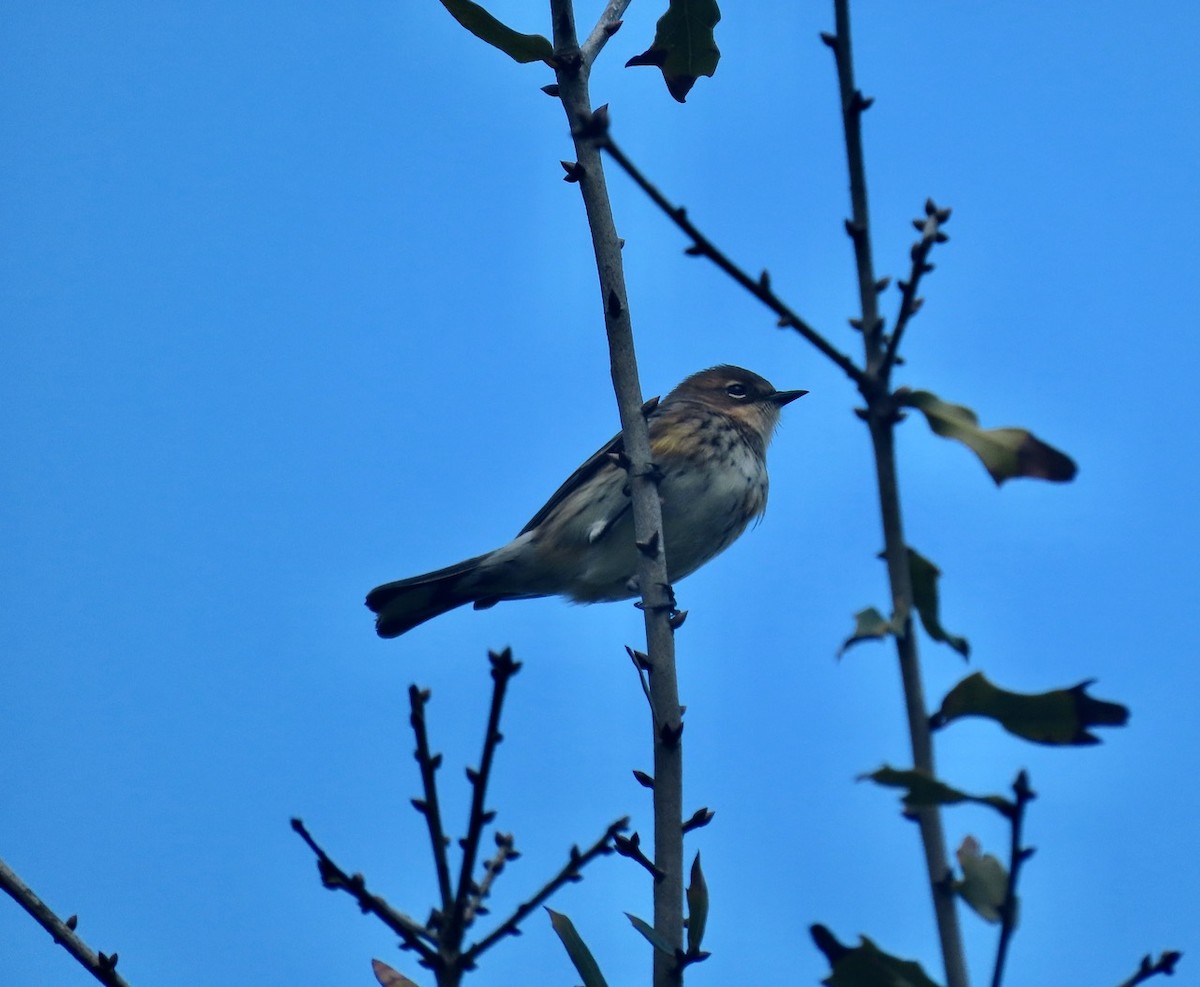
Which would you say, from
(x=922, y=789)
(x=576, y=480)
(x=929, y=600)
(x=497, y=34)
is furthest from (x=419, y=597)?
(x=922, y=789)

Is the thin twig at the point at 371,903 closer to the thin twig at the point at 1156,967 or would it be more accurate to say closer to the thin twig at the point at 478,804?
the thin twig at the point at 478,804

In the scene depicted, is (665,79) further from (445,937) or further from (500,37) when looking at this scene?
(445,937)

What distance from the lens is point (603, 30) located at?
4.90 m

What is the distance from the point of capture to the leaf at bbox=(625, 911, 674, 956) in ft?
10.7

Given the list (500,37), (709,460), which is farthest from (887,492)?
(709,460)

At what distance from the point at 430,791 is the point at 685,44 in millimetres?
2352

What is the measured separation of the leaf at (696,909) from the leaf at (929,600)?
4.82 feet

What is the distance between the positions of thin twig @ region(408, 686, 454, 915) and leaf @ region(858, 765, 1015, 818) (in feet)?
3.20

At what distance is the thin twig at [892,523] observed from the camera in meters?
1.89

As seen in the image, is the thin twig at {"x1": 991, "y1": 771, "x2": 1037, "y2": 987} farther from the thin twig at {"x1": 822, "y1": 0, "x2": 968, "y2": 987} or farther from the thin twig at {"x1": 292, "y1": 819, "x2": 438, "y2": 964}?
the thin twig at {"x1": 292, "y1": 819, "x2": 438, "y2": 964}

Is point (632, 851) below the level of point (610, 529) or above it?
below

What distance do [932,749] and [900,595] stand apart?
0.23 metres

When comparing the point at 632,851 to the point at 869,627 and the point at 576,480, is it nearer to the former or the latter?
the point at 869,627

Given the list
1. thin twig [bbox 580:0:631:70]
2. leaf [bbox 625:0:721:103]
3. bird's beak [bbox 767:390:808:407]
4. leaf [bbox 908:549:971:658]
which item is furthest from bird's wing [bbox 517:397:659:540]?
leaf [bbox 908:549:971:658]
